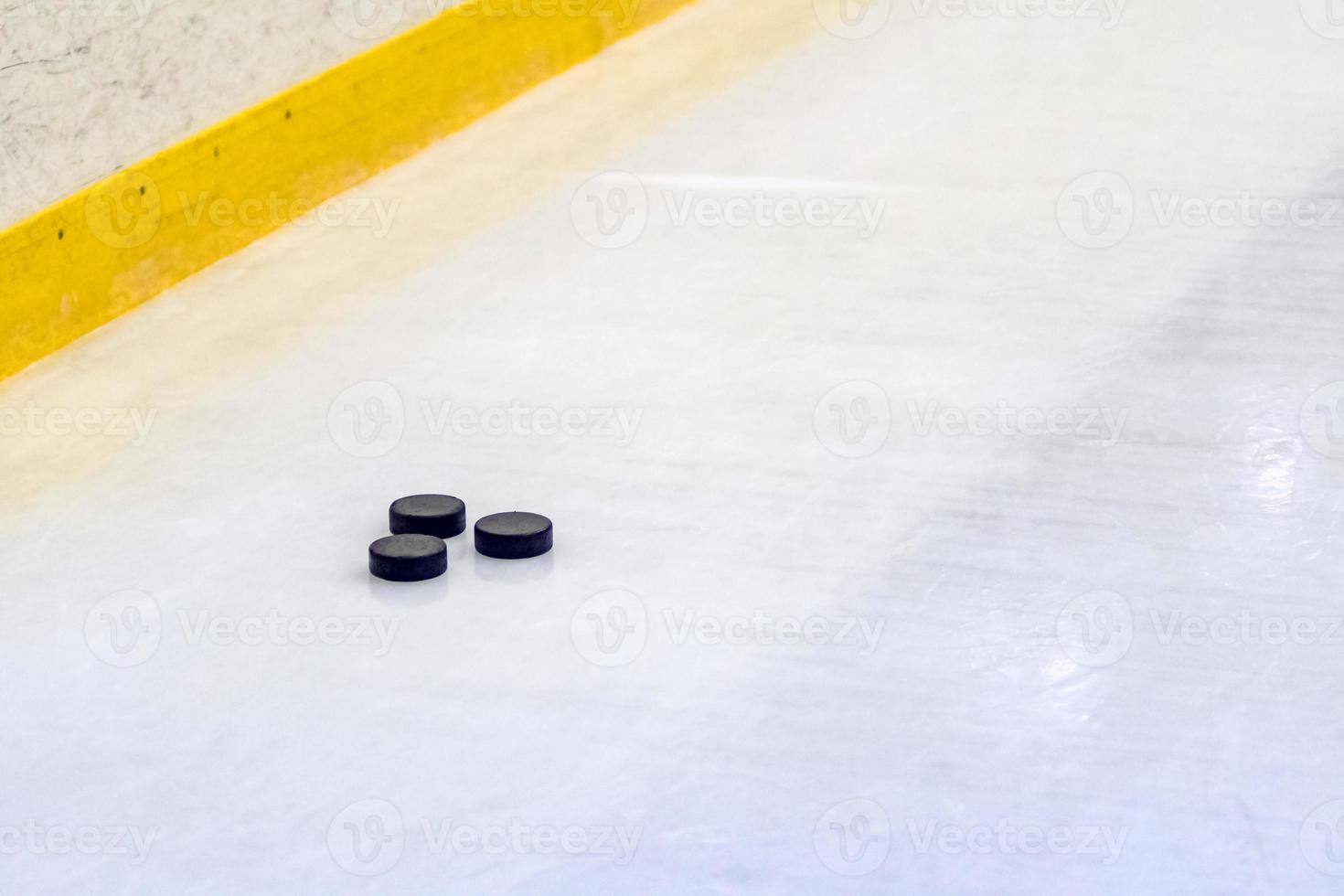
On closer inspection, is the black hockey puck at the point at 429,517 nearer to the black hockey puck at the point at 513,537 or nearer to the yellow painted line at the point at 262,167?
the black hockey puck at the point at 513,537

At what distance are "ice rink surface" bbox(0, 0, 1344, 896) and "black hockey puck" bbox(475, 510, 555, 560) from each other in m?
0.04

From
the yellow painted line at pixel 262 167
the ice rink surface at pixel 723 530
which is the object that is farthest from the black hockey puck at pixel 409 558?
the yellow painted line at pixel 262 167

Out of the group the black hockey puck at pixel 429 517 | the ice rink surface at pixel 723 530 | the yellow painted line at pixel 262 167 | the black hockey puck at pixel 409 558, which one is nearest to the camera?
the ice rink surface at pixel 723 530

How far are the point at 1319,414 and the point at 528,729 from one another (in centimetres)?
190

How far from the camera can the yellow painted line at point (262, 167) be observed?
3.52 meters

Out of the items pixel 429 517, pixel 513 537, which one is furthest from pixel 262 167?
pixel 513 537

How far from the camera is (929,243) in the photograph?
13.5 ft

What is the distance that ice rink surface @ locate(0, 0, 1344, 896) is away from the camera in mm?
1934

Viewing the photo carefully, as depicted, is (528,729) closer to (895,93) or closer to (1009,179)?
(1009,179)

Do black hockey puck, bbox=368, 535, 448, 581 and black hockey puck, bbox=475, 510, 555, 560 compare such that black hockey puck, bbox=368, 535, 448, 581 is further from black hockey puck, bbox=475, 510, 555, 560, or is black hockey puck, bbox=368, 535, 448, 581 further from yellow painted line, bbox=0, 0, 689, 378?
yellow painted line, bbox=0, 0, 689, 378

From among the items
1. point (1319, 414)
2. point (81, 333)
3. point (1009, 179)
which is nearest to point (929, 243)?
point (1009, 179)

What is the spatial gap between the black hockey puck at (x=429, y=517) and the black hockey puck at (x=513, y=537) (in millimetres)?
47

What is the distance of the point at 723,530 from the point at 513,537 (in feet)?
1.29

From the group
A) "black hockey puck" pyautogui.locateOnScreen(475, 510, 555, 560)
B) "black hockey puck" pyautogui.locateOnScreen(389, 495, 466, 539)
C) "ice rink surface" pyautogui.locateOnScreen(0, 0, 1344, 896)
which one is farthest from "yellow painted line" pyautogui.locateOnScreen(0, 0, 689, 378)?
"black hockey puck" pyautogui.locateOnScreen(475, 510, 555, 560)
